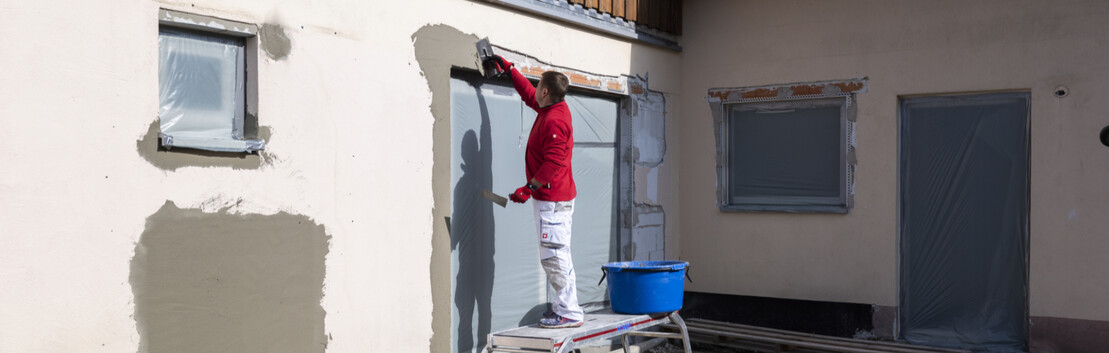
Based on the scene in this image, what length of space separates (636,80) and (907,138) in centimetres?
211

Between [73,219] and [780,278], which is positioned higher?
[73,219]

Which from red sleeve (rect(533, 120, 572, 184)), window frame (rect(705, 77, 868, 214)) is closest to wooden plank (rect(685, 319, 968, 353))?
window frame (rect(705, 77, 868, 214))

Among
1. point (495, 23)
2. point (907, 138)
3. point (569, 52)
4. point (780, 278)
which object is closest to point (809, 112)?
point (907, 138)

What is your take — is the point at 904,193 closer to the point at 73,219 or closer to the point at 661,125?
the point at 661,125

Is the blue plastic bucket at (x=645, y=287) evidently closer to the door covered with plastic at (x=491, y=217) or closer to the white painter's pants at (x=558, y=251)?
the white painter's pants at (x=558, y=251)

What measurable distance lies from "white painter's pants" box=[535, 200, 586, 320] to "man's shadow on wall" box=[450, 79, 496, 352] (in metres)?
0.57

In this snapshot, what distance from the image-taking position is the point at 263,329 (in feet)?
15.9

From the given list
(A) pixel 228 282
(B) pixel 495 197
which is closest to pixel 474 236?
(B) pixel 495 197

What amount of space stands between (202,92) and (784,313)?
5.01 meters

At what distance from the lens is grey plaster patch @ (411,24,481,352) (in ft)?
19.0

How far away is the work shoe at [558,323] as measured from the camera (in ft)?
19.1

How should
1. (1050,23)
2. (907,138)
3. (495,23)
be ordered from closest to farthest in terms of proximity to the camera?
1. (495,23)
2. (1050,23)
3. (907,138)

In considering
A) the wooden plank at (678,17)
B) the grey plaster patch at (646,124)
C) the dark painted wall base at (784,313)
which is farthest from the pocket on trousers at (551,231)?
the wooden plank at (678,17)

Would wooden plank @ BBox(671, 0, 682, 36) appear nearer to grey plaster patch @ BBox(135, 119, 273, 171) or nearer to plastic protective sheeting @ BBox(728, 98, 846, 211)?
plastic protective sheeting @ BBox(728, 98, 846, 211)
